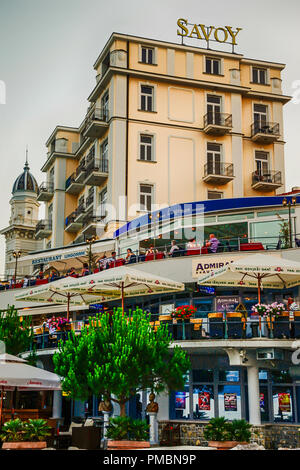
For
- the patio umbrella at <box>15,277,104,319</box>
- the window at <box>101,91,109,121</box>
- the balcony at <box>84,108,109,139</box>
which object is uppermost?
the window at <box>101,91,109,121</box>

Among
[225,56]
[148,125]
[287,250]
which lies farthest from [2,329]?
[225,56]

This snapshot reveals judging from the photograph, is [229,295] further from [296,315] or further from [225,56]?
[225,56]

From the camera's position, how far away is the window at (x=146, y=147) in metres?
46.8

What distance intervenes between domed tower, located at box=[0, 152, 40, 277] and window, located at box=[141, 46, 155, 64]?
47476mm

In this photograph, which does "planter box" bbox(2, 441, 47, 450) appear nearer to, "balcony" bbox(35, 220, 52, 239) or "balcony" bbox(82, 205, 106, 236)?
"balcony" bbox(82, 205, 106, 236)

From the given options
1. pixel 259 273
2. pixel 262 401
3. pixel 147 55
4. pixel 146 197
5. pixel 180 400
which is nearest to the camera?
pixel 259 273

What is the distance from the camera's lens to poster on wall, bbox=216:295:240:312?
97.9ft

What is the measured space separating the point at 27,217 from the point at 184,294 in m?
70.3

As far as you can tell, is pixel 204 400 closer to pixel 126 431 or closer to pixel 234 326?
pixel 234 326

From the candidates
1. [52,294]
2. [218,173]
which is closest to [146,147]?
[218,173]

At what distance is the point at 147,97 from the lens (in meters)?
47.9

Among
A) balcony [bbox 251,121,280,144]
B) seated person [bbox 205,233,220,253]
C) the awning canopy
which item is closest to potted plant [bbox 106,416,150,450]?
seated person [bbox 205,233,220,253]

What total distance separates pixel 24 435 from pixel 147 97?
32.0 meters

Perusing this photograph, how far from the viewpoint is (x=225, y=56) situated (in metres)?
50.3
